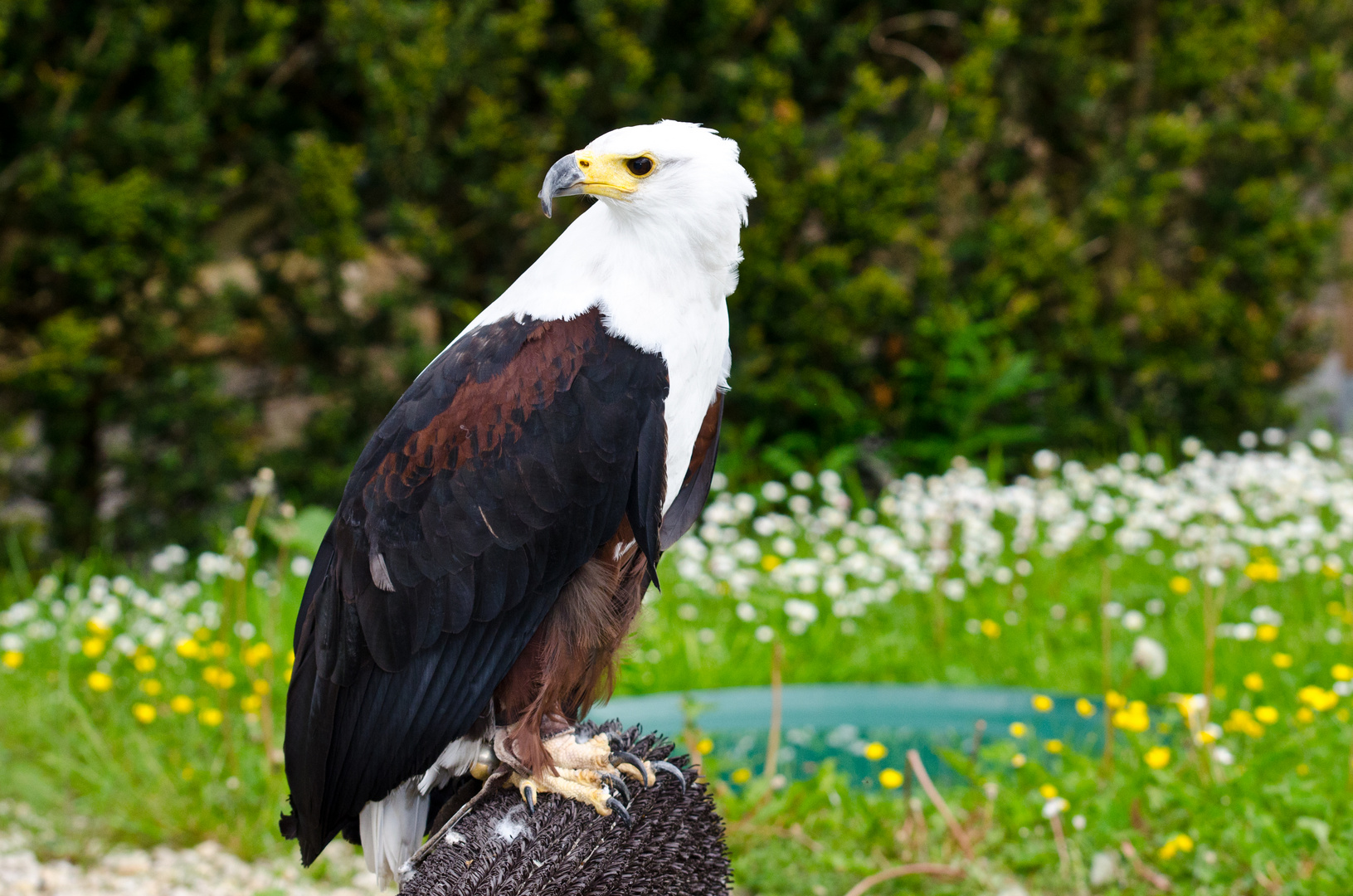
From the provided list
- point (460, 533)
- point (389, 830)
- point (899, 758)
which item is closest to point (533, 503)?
point (460, 533)

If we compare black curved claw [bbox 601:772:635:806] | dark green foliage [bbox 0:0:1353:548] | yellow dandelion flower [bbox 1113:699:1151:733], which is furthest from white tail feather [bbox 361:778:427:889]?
dark green foliage [bbox 0:0:1353:548]

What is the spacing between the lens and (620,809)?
1802mm

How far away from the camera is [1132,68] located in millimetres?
5473

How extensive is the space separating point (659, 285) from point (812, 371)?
11.4 feet

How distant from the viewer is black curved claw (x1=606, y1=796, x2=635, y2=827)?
179cm

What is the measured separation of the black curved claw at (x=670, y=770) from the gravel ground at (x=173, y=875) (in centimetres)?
116

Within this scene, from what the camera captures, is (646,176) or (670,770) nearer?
(646,176)

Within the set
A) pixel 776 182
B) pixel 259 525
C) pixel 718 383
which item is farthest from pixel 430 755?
pixel 776 182

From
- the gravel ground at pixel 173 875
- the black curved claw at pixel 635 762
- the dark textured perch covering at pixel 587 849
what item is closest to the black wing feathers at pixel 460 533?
the dark textured perch covering at pixel 587 849

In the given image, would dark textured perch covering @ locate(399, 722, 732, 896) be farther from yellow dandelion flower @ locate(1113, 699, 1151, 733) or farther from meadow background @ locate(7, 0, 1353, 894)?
yellow dandelion flower @ locate(1113, 699, 1151, 733)

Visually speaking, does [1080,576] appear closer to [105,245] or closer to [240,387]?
[240,387]

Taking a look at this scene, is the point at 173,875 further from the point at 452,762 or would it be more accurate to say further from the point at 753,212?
the point at 753,212

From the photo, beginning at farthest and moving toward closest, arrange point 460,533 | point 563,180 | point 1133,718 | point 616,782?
point 1133,718, point 616,782, point 460,533, point 563,180

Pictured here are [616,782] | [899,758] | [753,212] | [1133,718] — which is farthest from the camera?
[753,212]
